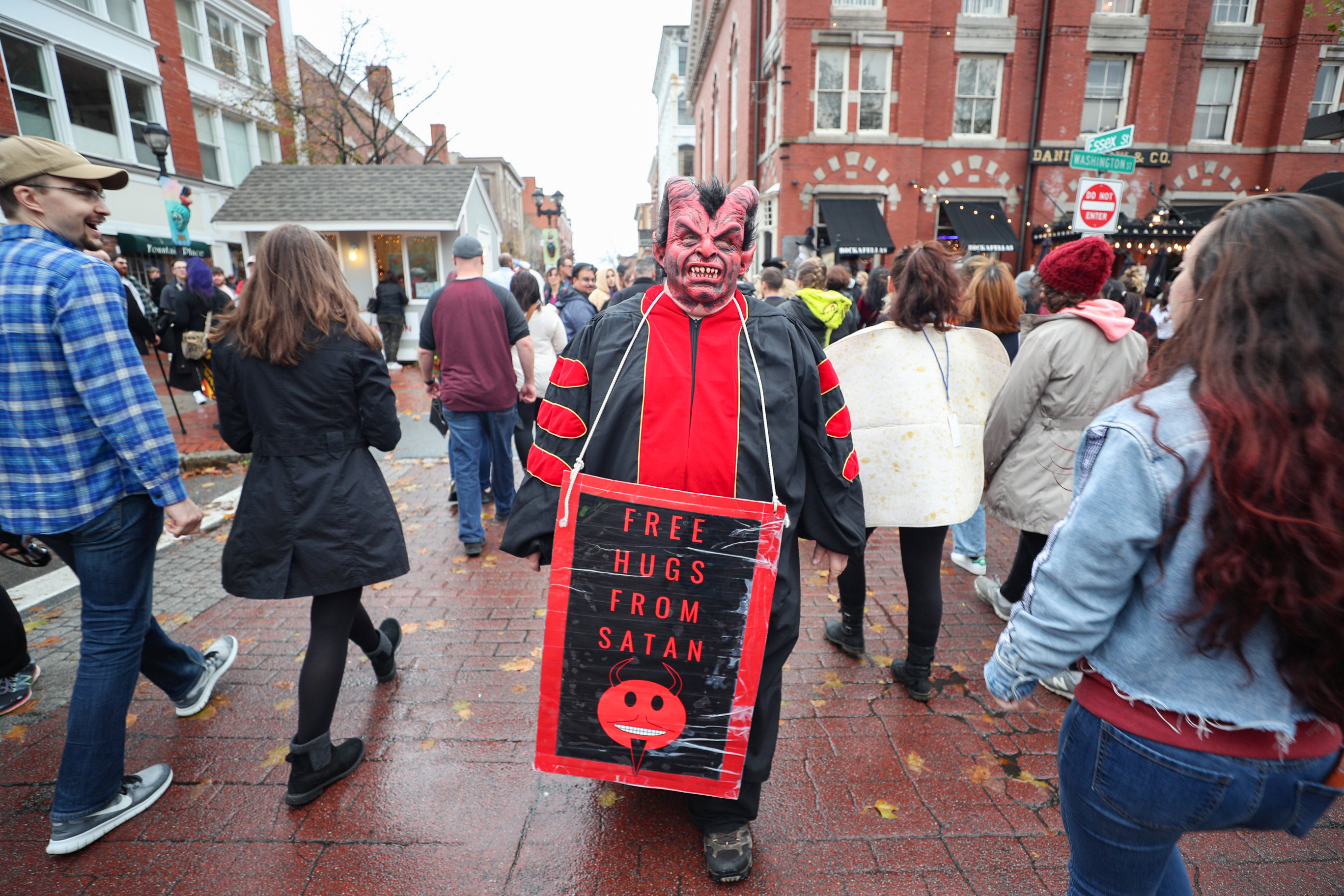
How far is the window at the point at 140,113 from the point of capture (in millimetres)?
18344

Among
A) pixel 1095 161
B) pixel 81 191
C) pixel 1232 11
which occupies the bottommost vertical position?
pixel 81 191

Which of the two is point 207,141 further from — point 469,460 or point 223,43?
point 469,460

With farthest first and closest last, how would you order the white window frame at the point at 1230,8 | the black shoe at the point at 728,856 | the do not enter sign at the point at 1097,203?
1. the white window frame at the point at 1230,8
2. the do not enter sign at the point at 1097,203
3. the black shoe at the point at 728,856

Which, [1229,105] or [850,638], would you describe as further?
[1229,105]

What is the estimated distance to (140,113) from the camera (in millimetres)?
18625

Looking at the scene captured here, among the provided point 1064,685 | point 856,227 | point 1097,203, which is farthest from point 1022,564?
point 856,227

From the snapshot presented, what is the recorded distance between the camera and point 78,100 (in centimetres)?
1717

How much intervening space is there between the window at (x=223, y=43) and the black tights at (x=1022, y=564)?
27217mm

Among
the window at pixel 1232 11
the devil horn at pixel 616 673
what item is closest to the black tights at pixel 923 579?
the devil horn at pixel 616 673

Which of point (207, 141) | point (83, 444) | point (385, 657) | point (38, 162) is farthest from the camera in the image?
point (207, 141)

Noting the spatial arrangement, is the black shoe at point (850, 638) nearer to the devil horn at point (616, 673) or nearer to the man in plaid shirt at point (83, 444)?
the devil horn at point (616, 673)

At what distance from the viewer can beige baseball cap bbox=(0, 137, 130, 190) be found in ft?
7.11

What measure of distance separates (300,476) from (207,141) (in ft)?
81.1

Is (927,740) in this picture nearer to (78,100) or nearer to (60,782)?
(60,782)
